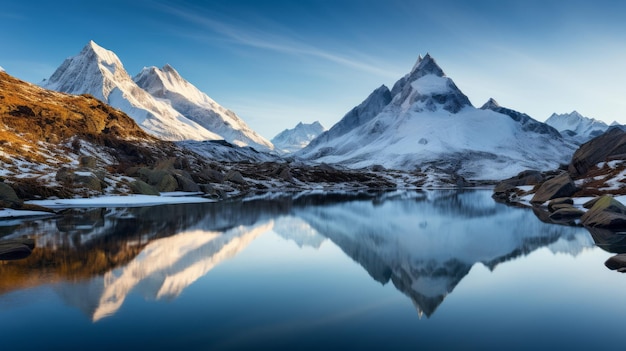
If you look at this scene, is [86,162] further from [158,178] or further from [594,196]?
[594,196]

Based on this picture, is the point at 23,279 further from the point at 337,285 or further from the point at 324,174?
the point at 324,174

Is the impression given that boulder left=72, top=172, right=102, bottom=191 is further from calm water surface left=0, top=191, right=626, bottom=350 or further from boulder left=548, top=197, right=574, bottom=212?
boulder left=548, top=197, right=574, bottom=212

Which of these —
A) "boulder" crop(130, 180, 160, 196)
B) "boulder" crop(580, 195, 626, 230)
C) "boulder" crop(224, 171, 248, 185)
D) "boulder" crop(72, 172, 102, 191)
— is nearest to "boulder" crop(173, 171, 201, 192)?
"boulder" crop(130, 180, 160, 196)

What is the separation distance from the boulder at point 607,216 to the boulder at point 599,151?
28.9 m

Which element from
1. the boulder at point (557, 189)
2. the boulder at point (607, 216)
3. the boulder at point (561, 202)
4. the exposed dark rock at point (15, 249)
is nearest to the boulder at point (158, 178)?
the exposed dark rock at point (15, 249)

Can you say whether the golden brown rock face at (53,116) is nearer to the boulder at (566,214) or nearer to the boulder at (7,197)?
the boulder at (7,197)

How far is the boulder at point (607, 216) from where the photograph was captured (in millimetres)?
32875

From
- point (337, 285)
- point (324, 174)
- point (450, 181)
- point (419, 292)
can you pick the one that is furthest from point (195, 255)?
point (450, 181)

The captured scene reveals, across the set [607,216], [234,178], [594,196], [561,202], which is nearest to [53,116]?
[234,178]

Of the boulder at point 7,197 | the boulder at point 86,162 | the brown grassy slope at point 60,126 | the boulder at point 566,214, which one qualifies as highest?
the brown grassy slope at point 60,126

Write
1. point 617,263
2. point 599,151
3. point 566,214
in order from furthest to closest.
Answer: point 599,151 < point 566,214 < point 617,263

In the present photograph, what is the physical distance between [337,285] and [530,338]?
776 cm

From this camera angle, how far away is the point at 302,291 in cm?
1625

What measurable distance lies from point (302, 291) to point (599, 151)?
63213 millimetres
